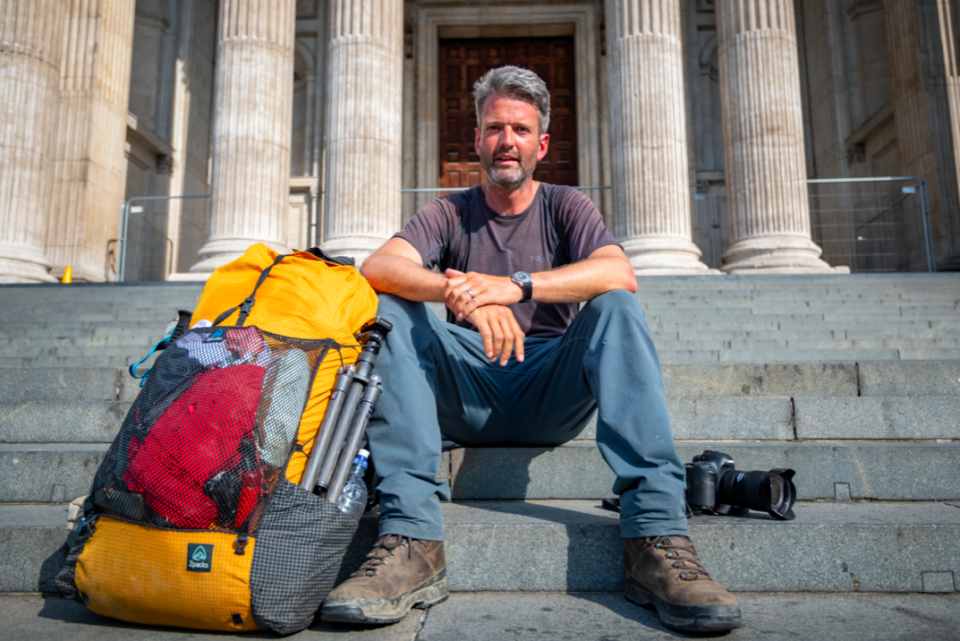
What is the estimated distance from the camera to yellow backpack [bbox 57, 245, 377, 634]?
1699 mm

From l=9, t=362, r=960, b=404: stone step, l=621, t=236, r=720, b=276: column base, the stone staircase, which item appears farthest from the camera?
l=621, t=236, r=720, b=276: column base

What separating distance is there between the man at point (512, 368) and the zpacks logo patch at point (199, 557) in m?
0.32

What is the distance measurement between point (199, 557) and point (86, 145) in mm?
12077

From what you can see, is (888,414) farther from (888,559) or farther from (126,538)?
(126,538)

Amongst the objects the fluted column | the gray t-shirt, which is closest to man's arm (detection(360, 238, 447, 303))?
the gray t-shirt

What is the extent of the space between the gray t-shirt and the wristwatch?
346 millimetres

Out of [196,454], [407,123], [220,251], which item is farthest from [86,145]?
[196,454]

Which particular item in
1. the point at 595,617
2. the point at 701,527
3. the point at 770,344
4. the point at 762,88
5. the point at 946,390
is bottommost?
the point at 595,617

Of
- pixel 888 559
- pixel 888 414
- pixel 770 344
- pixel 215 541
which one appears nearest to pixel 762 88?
pixel 770 344

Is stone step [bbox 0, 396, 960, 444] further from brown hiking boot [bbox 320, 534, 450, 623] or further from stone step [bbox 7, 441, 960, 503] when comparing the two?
brown hiking boot [bbox 320, 534, 450, 623]

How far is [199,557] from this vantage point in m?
1.70

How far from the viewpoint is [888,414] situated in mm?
3281

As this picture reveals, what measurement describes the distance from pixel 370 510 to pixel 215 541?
831 millimetres

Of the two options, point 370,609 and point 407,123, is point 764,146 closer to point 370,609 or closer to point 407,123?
point 407,123
